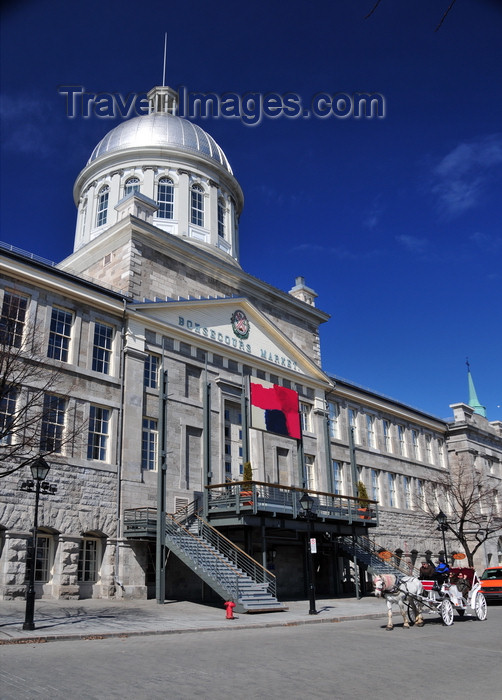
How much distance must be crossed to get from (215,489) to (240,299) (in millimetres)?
9687

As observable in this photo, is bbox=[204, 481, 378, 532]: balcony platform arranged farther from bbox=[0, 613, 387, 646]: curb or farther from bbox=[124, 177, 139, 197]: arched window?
bbox=[124, 177, 139, 197]: arched window

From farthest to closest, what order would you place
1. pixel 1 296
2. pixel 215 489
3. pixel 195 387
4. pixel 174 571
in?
pixel 195 387 < pixel 215 489 < pixel 174 571 < pixel 1 296

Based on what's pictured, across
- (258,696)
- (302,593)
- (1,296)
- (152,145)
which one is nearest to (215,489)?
(302,593)

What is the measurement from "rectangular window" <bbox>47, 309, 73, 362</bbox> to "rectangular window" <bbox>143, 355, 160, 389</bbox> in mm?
3491

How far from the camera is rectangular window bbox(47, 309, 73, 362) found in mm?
23359

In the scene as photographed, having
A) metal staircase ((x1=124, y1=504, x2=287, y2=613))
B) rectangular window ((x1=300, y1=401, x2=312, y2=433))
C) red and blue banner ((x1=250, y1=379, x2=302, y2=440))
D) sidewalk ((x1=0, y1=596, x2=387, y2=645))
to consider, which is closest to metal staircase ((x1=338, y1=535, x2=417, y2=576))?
sidewalk ((x1=0, y1=596, x2=387, y2=645))

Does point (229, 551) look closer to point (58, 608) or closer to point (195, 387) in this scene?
point (58, 608)

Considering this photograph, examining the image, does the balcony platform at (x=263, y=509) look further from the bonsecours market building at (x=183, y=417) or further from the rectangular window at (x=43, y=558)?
the rectangular window at (x=43, y=558)

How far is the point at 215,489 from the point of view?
84.5ft

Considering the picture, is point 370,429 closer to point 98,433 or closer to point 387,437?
point 387,437

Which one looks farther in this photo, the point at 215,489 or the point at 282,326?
the point at 282,326

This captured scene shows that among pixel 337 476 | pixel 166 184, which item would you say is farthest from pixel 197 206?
pixel 337 476

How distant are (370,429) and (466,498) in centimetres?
1064

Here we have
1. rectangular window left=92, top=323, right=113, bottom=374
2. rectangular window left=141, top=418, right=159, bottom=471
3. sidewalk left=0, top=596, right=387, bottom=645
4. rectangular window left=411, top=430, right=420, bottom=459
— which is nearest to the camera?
sidewalk left=0, top=596, right=387, bottom=645
